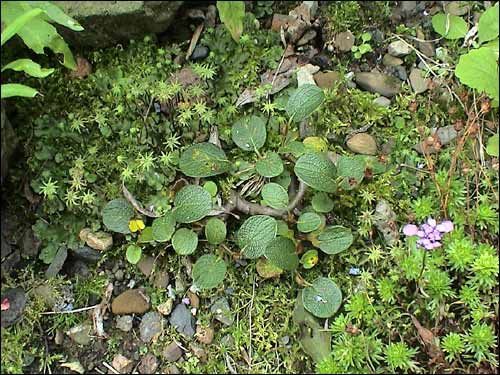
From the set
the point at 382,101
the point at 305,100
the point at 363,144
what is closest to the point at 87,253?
the point at 305,100

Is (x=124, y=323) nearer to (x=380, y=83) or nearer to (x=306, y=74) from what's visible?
(x=306, y=74)

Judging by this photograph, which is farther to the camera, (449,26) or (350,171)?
(449,26)

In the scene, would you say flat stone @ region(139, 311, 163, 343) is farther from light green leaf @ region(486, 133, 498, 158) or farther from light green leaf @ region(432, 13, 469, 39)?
light green leaf @ region(432, 13, 469, 39)

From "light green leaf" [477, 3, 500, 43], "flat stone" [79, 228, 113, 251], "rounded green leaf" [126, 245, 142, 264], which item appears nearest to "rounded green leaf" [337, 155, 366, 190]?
"light green leaf" [477, 3, 500, 43]

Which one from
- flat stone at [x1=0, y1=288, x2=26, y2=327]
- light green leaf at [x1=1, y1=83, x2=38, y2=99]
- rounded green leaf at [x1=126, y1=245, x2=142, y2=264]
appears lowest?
flat stone at [x1=0, y1=288, x2=26, y2=327]

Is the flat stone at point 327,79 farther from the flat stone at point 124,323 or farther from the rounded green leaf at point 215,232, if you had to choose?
the flat stone at point 124,323

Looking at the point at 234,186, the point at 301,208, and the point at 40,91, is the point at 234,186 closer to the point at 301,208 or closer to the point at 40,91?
the point at 301,208
